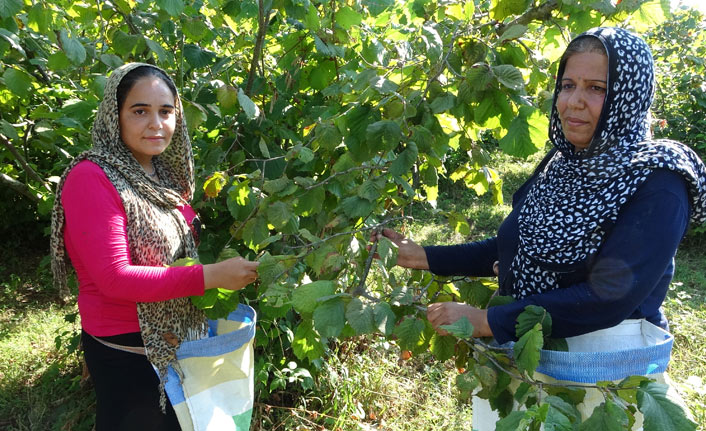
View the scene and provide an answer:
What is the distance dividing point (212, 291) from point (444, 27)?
1.12 m

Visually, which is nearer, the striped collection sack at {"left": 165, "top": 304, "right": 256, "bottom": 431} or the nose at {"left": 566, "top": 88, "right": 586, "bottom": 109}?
the nose at {"left": 566, "top": 88, "right": 586, "bottom": 109}

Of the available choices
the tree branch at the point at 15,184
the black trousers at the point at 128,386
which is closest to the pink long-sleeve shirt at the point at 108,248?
the black trousers at the point at 128,386

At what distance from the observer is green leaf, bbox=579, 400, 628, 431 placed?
107 cm

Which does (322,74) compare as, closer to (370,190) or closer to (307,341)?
(370,190)

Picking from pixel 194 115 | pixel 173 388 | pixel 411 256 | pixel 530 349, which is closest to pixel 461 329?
pixel 530 349

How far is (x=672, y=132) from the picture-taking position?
657cm

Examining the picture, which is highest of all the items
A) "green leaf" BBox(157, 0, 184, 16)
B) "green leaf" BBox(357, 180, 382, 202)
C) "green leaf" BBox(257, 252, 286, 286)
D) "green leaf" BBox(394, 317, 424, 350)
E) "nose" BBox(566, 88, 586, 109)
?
"green leaf" BBox(157, 0, 184, 16)

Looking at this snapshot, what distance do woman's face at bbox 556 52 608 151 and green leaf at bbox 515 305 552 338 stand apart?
477 millimetres

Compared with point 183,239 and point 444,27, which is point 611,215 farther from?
point 183,239

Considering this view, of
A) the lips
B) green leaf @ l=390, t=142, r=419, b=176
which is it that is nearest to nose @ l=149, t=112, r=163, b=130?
green leaf @ l=390, t=142, r=419, b=176

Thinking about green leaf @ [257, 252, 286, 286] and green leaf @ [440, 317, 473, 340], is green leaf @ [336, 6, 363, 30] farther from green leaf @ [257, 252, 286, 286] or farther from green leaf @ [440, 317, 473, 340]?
green leaf @ [440, 317, 473, 340]

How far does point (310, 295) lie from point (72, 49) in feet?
5.09

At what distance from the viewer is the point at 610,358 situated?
4.43 ft

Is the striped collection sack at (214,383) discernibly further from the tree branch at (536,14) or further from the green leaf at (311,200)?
the tree branch at (536,14)
